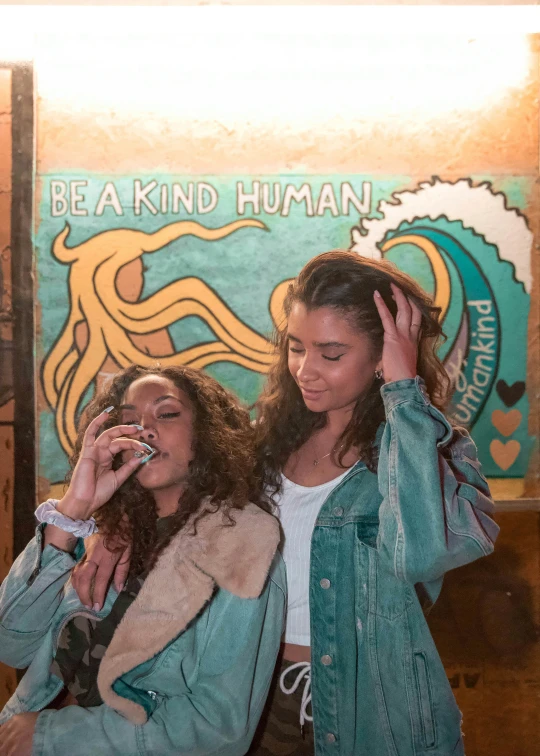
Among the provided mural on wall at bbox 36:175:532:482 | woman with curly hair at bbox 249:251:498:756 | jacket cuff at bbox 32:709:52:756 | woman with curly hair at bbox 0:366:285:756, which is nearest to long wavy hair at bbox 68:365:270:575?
woman with curly hair at bbox 0:366:285:756

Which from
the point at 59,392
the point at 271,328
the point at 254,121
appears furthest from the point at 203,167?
the point at 59,392

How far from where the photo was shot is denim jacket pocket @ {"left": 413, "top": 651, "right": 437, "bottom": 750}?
1.65 meters

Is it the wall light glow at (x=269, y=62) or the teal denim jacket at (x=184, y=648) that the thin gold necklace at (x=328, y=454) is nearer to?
the teal denim jacket at (x=184, y=648)

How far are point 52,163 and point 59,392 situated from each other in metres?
0.90

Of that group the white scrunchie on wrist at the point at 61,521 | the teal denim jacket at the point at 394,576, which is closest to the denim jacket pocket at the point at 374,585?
the teal denim jacket at the point at 394,576

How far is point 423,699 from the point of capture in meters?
1.66

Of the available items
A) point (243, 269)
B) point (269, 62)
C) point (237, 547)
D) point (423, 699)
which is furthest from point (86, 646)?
point (269, 62)

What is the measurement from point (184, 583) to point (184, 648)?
0.46 ft

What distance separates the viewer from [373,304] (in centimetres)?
177

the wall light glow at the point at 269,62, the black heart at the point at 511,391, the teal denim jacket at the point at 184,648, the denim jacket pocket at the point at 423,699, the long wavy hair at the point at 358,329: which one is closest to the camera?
the teal denim jacket at the point at 184,648

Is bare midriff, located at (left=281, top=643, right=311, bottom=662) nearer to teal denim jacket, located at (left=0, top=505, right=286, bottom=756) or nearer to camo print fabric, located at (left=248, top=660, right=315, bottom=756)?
camo print fabric, located at (left=248, top=660, right=315, bottom=756)

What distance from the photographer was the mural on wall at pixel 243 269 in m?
2.81

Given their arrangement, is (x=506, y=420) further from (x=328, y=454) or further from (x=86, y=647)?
(x=86, y=647)

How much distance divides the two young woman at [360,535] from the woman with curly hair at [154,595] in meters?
0.01
